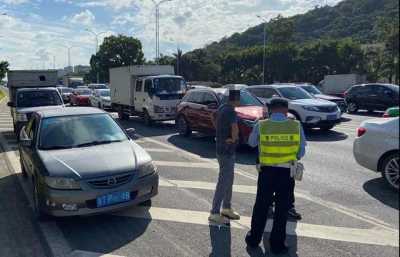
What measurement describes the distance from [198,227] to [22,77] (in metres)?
15.6

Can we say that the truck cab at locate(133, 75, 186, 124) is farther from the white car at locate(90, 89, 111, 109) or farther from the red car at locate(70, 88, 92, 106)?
the red car at locate(70, 88, 92, 106)

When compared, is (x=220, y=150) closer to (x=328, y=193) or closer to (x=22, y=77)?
(x=328, y=193)

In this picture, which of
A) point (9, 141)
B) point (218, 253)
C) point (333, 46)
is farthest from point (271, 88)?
point (333, 46)

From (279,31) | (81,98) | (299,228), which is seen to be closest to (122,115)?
(81,98)

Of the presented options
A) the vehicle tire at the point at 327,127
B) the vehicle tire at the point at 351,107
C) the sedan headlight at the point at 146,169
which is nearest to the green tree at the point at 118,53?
the vehicle tire at the point at 351,107

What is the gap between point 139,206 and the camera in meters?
6.75

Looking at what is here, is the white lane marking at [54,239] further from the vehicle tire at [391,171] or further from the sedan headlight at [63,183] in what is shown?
the vehicle tire at [391,171]

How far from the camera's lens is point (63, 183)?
223 inches

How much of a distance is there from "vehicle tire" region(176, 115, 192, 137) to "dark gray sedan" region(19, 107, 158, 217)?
23.1 feet

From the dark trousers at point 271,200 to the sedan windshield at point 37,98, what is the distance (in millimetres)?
11813

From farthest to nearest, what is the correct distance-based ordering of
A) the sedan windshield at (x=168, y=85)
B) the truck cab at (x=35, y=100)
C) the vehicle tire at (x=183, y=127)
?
1. the sedan windshield at (x=168, y=85)
2. the truck cab at (x=35, y=100)
3. the vehicle tire at (x=183, y=127)

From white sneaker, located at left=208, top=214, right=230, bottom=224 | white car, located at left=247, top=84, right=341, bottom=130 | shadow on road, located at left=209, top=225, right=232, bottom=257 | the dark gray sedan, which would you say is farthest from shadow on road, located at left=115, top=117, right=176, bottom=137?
shadow on road, located at left=209, top=225, right=232, bottom=257

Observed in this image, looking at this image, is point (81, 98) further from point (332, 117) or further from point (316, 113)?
point (332, 117)

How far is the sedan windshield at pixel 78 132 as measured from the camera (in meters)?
6.79
